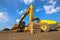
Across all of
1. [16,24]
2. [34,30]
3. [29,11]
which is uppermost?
[29,11]

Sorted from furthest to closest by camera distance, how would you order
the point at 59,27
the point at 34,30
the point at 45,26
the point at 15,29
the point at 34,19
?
the point at 15,29
the point at 59,27
the point at 34,19
the point at 45,26
the point at 34,30

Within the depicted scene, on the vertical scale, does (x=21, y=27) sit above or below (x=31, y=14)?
below

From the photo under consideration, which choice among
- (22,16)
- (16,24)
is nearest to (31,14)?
(22,16)

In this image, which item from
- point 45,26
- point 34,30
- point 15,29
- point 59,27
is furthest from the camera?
point 15,29

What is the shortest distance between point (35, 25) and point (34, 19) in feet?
26.6

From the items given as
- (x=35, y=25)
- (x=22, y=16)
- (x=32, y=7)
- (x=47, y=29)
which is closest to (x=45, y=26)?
(x=47, y=29)

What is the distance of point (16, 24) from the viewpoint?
130 ft

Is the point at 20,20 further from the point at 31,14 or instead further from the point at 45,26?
the point at 45,26

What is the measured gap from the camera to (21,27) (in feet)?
128

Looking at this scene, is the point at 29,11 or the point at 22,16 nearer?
the point at 29,11

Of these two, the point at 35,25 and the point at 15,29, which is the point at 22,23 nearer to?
the point at 15,29

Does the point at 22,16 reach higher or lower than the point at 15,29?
higher

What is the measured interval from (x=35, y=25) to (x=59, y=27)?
13.2 meters

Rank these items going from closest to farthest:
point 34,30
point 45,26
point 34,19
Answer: point 34,30 < point 45,26 < point 34,19
